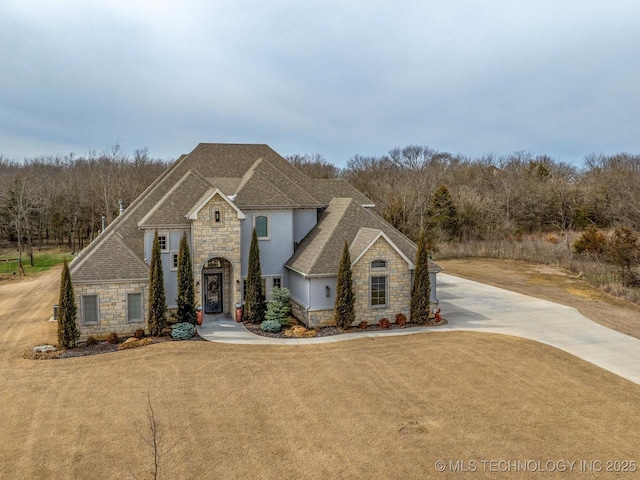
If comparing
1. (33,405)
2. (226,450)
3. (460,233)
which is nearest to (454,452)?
(226,450)

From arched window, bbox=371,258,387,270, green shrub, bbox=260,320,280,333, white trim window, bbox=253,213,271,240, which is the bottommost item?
green shrub, bbox=260,320,280,333

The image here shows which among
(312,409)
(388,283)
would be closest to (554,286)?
(388,283)

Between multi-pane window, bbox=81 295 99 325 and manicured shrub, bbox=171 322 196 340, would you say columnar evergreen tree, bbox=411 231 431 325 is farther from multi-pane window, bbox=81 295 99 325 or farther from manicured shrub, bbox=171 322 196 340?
multi-pane window, bbox=81 295 99 325

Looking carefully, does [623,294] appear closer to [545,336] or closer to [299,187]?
[545,336]

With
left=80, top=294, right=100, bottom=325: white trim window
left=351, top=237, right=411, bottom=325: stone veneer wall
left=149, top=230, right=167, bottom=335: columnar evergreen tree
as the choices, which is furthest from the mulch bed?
left=80, top=294, right=100, bottom=325: white trim window

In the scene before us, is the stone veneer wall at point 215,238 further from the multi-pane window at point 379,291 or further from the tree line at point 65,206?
the tree line at point 65,206

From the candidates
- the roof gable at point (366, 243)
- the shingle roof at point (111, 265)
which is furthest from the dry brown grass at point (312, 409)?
the roof gable at point (366, 243)
